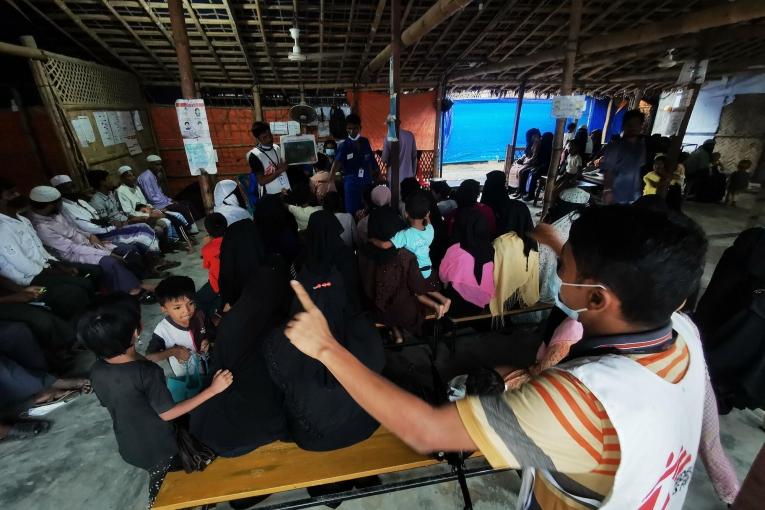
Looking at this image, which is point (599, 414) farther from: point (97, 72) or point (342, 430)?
point (97, 72)

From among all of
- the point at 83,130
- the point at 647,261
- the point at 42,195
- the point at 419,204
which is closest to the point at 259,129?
the point at 42,195

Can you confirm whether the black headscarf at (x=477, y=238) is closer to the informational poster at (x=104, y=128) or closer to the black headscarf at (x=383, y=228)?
the black headscarf at (x=383, y=228)

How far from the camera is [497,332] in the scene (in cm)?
388

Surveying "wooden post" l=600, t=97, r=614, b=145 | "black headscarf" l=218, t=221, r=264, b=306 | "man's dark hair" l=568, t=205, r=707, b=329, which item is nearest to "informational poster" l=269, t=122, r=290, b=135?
"black headscarf" l=218, t=221, r=264, b=306

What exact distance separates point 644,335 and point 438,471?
6.81 feet

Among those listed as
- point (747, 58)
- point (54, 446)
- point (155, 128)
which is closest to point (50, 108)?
point (155, 128)

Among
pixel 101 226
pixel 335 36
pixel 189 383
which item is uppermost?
pixel 335 36

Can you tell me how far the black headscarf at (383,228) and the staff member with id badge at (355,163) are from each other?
10.1ft

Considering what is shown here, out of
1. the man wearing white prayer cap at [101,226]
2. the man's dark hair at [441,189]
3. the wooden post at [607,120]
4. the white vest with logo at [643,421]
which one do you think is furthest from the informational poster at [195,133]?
the wooden post at [607,120]

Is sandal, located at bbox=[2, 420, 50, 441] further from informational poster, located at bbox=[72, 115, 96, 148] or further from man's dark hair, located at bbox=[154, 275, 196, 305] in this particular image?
informational poster, located at bbox=[72, 115, 96, 148]

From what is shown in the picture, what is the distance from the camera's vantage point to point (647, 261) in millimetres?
886

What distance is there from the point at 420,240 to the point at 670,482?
2.40m

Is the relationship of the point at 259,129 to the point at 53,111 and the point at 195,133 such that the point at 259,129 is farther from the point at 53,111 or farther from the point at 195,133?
the point at 53,111

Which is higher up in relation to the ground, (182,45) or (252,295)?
(182,45)
